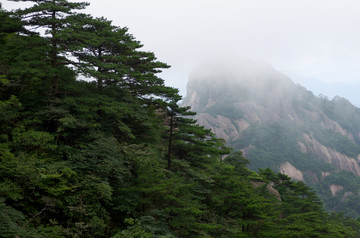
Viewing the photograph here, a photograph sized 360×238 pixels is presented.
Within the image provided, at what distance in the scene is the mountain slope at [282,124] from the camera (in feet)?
316

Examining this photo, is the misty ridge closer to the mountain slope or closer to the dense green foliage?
the mountain slope

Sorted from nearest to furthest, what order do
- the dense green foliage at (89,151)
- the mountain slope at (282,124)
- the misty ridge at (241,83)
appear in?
the dense green foliage at (89,151), the mountain slope at (282,124), the misty ridge at (241,83)

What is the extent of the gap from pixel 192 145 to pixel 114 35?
8.72m

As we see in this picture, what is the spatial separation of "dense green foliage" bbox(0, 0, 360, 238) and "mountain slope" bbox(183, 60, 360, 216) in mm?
80412

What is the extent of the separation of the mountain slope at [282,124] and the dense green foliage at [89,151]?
264 feet

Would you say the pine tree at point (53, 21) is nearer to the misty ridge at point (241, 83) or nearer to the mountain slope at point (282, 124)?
the mountain slope at point (282, 124)

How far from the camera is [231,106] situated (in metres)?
136

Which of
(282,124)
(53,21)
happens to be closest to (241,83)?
(282,124)

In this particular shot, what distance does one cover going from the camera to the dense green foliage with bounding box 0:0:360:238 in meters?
9.18

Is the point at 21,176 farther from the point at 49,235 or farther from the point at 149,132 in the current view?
the point at 149,132

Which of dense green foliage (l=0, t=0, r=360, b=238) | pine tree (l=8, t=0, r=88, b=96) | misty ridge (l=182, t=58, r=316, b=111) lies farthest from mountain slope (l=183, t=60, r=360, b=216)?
pine tree (l=8, t=0, r=88, b=96)

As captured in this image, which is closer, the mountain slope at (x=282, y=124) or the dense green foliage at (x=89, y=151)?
the dense green foliage at (x=89, y=151)

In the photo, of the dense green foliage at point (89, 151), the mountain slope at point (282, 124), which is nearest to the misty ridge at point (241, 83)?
the mountain slope at point (282, 124)

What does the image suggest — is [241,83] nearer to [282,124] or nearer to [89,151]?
[282,124]
